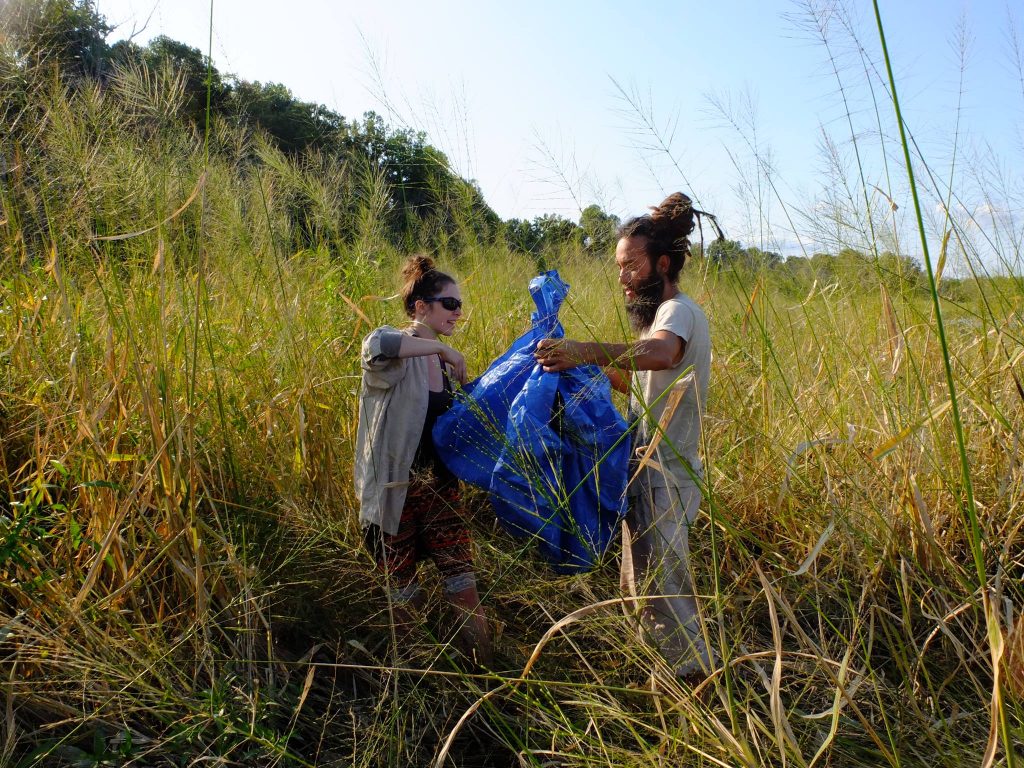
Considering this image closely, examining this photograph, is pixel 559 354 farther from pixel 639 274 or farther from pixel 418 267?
pixel 418 267

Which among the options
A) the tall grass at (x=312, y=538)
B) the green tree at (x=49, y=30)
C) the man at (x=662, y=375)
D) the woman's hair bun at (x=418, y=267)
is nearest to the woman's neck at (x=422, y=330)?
the woman's hair bun at (x=418, y=267)

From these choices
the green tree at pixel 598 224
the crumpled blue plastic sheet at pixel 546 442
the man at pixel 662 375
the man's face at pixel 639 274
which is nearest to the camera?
the man at pixel 662 375

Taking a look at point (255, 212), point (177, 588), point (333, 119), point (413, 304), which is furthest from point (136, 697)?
point (333, 119)

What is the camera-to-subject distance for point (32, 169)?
6.44 feet

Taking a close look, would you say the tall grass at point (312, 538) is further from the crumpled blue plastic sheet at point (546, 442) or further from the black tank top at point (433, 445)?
the black tank top at point (433, 445)

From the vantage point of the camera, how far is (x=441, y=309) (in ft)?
7.55

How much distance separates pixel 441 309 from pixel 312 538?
0.82 meters

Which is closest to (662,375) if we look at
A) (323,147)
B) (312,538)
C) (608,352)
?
(608,352)

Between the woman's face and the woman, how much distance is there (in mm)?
11

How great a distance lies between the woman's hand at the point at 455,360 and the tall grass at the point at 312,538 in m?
0.43

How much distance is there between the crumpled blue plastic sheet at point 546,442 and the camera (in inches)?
78.7

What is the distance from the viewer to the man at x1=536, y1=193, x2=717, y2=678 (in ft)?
6.16

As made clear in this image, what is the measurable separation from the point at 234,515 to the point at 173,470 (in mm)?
325

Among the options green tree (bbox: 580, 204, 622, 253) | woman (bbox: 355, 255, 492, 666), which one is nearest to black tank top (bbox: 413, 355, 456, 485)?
woman (bbox: 355, 255, 492, 666)
